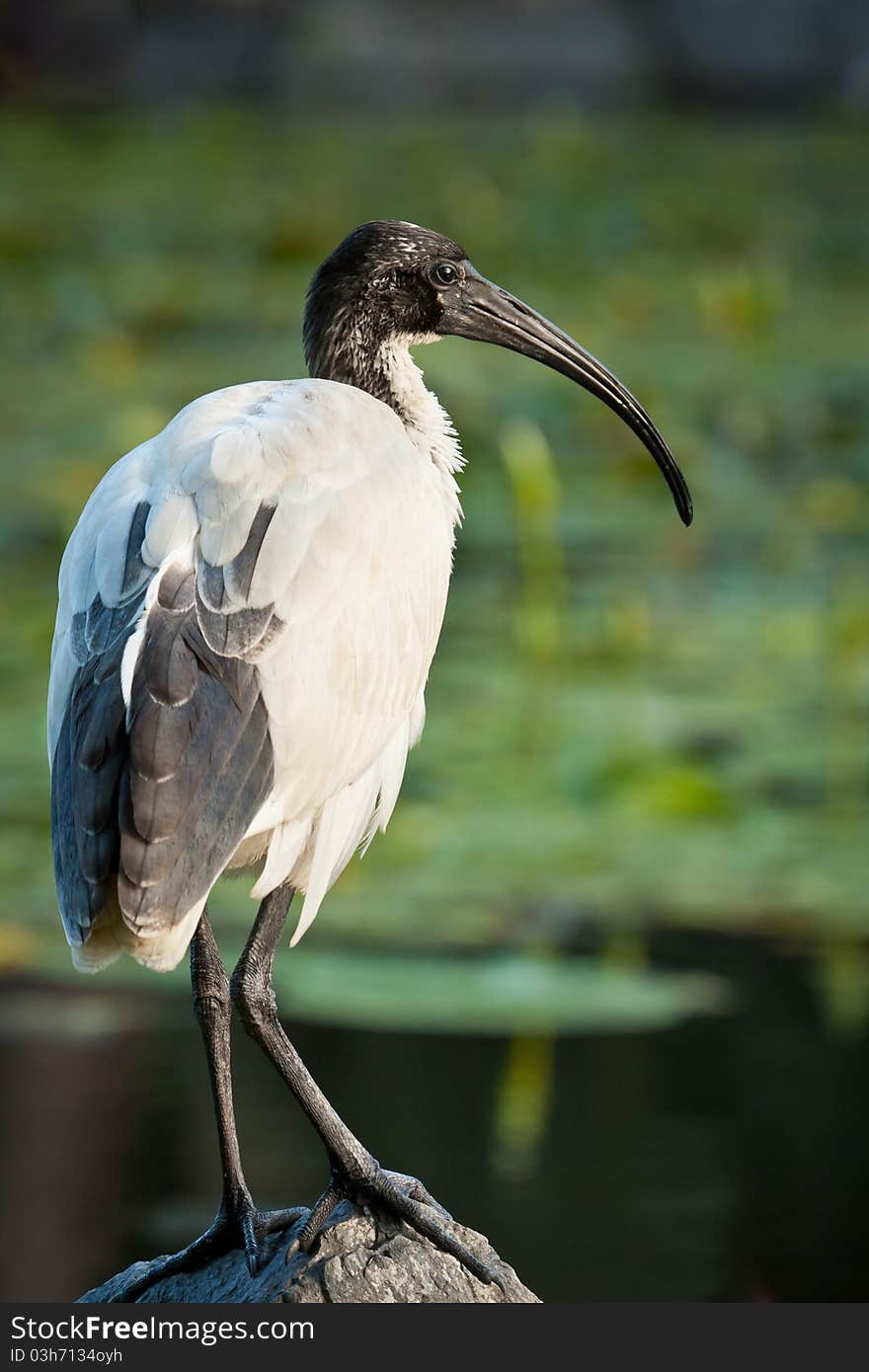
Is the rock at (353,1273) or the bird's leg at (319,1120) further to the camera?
the bird's leg at (319,1120)

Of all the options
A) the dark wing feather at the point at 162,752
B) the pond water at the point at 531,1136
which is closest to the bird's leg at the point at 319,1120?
the dark wing feather at the point at 162,752

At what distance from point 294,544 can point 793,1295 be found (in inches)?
101

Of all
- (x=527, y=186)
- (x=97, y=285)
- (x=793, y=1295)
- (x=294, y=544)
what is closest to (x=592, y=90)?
(x=527, y=186)

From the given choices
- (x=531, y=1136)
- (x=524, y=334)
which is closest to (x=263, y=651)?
(x=524, y=334)

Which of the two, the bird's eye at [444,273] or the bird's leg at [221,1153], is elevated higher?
the bird's eye at [444,273]

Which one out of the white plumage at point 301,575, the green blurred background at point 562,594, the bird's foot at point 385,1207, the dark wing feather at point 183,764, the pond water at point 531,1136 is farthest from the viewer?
the green blurred background at point 562,594

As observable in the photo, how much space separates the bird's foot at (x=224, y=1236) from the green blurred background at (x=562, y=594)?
1.67 m

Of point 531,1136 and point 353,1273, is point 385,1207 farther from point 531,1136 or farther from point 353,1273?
point 531,1136

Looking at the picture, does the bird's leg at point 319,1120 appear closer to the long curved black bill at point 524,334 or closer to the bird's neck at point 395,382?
the bird's neck at point 395,382

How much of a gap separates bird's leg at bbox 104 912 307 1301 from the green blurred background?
67.0 inches

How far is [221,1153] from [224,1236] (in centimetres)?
13

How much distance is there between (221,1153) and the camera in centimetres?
354

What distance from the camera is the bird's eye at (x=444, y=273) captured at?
3.88 meters

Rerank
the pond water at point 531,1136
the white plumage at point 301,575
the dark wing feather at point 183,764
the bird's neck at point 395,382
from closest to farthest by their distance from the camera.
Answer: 1. the dark wing feather at point 183,764
2. the white plumage at point 301,575
3. the bird's neck at point 395,382
4. the pond water at point 531,1136
